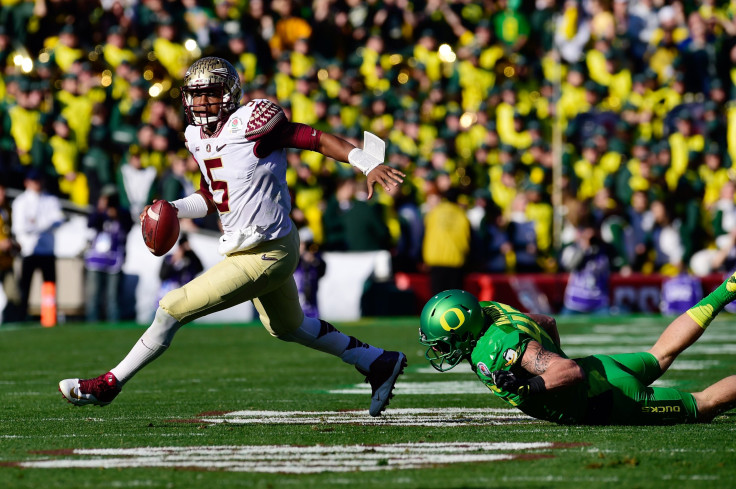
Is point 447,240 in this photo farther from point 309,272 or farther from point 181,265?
point 181,265

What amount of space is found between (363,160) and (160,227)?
A: 111 centimetres

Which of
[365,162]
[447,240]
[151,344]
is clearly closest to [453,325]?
[365,162]

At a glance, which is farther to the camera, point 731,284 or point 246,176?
point 246,176

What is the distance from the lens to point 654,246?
16.8 metres

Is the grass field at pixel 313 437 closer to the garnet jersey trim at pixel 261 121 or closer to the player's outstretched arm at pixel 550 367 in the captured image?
the player's outstretched arm at pixel 550 367

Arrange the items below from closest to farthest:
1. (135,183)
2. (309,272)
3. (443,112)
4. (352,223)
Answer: (135,183) → (309,272) → (352,223) → (443,112)

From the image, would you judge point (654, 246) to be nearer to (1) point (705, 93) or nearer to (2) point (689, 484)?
(1) point (705, 93)

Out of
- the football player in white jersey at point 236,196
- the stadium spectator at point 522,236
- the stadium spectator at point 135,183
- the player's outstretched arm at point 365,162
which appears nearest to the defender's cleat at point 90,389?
the football player in white jersey at point 236,196

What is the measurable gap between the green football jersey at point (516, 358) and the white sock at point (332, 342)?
905 millimetres

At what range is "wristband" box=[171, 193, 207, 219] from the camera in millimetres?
6648

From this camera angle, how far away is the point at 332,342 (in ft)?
22.5

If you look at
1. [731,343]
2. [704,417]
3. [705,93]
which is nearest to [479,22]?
[705,93]

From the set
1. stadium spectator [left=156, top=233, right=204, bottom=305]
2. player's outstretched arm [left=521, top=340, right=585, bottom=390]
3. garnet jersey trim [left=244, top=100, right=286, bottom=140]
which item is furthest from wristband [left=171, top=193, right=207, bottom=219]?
stadium spectator [left=156, top=233, right=204, bottom=305]

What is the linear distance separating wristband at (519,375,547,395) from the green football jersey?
0.12 metres
